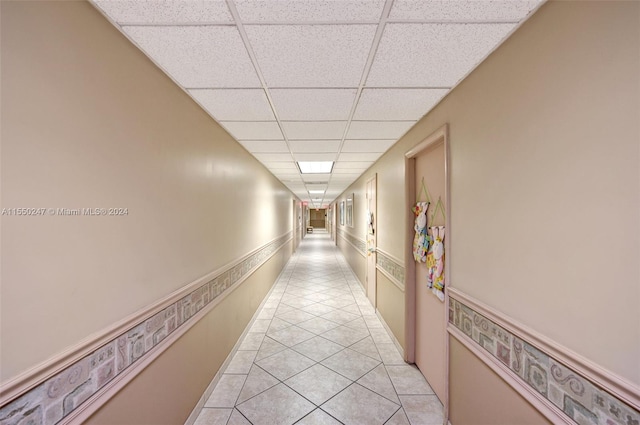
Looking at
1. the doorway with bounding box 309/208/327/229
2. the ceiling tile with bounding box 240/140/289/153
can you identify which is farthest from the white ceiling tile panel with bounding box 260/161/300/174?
the doorway with bounding box 309/208/327/229

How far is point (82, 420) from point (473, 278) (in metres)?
2.13

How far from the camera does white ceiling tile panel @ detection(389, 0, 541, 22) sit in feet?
3.38

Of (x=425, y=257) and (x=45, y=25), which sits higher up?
(x=45, y=25)

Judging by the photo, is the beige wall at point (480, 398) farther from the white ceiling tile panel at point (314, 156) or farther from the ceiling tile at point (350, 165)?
the ceiling tile at point (350, 165)

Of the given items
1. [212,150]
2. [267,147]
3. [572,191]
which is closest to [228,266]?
[212,150]

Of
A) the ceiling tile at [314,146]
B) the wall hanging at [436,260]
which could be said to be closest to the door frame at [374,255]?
the ceiling tile at [314,146]

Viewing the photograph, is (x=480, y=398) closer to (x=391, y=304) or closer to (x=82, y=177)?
(x=391, y=304)

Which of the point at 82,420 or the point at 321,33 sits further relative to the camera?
the point at 321,33

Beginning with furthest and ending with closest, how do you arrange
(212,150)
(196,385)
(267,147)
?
(267,147) → (212,150) → (196,385)

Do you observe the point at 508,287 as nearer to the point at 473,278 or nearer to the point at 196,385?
the point at 473,278

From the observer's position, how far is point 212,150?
2289 millimetres

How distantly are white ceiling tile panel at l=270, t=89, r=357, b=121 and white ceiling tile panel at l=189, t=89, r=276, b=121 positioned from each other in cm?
11

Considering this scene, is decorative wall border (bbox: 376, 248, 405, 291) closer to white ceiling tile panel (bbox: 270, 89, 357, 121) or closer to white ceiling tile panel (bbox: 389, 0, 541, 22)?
white ceiling tile panel (bbox: 270, 89, 357, 121)

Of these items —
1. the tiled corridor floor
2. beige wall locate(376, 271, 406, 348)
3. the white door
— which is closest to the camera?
the tiled corridor floor
